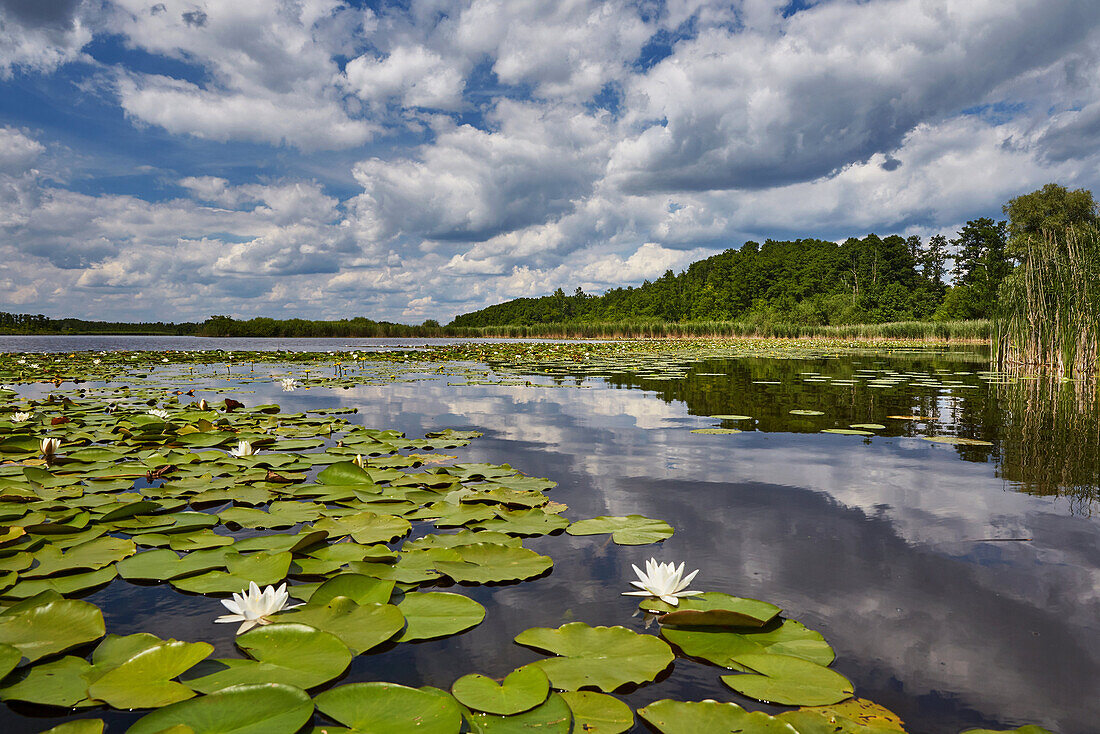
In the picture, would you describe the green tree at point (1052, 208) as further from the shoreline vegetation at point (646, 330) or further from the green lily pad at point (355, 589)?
the green lily pad at point (355, 589)

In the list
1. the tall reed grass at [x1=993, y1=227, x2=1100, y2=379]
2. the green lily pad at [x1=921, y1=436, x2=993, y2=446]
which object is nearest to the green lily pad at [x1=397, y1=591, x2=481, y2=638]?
the green lily pad at [x1=921, y1=436, x2=993, y2=446]

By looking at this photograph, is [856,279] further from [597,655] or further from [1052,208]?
[597,655]

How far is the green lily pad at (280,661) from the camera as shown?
146 cm

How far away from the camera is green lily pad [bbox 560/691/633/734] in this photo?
1.30 metres

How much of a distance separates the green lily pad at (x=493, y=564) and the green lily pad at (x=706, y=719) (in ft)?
3.04

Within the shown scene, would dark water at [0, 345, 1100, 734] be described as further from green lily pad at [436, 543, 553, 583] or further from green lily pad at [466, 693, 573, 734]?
green lily pad at [466, 693, 573, 734]

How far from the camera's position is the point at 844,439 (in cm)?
502

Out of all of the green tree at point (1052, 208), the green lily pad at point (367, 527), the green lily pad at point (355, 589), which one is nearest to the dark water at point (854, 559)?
the green lily pad at point (355, 589)

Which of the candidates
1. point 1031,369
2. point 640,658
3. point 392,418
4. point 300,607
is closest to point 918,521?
point 640,658

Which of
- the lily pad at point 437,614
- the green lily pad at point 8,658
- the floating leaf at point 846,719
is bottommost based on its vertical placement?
the floating leaf at point 846,719

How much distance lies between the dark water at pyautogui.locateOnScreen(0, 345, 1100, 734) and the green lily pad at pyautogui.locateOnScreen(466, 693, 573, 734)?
202mm

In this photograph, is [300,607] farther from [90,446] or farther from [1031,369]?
[1031,369]

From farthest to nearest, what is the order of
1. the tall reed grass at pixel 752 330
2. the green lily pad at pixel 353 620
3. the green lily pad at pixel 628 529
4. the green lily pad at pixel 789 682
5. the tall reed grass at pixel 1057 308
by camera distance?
the tall reed grass at pixel 752 330 → the tall reed grass at pixel 1057 308 → the green lily pad at pixel 628 529 → the green lily pad at pixel 353 620 → the green lily pad at pixel 789 682

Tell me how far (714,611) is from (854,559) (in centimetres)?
104
